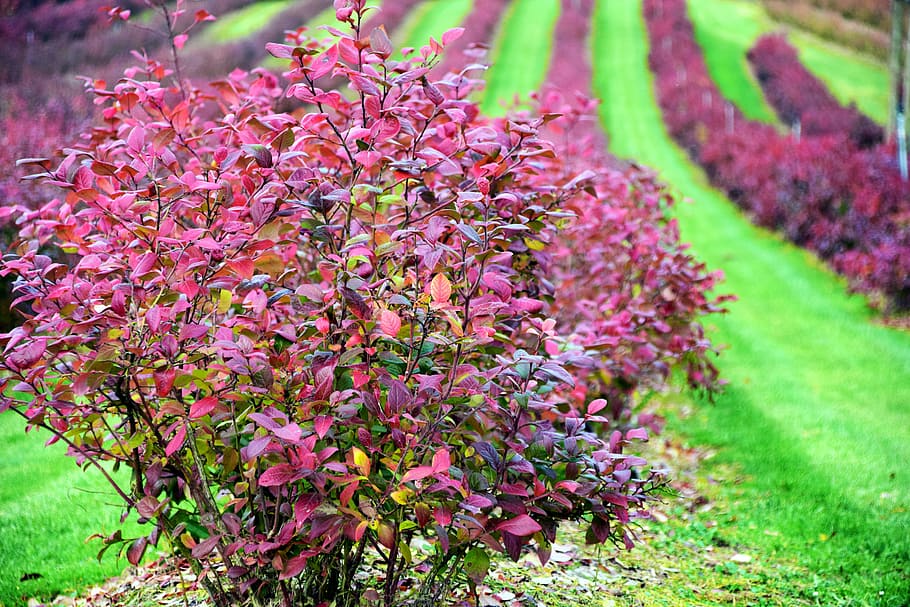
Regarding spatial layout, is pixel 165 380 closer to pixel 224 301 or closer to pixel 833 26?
pixel 224 301

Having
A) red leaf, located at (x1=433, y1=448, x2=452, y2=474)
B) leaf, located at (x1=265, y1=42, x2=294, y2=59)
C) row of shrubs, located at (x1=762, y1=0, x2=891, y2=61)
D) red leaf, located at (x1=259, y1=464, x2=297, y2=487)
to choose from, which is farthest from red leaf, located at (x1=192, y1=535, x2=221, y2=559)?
row of shrubs, located at (x1=762, y1=0, x2=891, y2=61)

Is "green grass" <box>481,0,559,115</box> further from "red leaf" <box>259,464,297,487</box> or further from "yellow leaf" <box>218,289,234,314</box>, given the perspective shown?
"red leaf" <box>259,464,297,487</box>

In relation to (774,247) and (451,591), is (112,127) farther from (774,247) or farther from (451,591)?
(774,247)

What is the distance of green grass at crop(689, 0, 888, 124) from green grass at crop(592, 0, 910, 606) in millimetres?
10737

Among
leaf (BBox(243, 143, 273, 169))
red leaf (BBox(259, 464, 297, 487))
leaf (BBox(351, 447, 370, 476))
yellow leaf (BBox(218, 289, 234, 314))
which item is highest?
leaf (BBox(243, 143, 273, 169))

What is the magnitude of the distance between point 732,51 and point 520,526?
88.3ft

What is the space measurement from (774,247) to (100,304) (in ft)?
34.2

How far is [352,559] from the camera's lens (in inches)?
93.7

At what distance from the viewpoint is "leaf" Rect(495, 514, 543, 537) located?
1.75 meters

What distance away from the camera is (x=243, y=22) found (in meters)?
20.2

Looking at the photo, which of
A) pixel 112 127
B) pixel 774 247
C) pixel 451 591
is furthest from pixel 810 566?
pixel 774 247

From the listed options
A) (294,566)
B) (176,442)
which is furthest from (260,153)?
(294,566)

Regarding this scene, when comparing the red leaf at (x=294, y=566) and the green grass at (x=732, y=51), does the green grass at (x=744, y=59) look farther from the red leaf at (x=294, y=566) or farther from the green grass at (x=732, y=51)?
the red leaf at (x=294, y=566)

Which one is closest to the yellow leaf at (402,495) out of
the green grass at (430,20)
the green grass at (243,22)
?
the green grass at (243,22)
